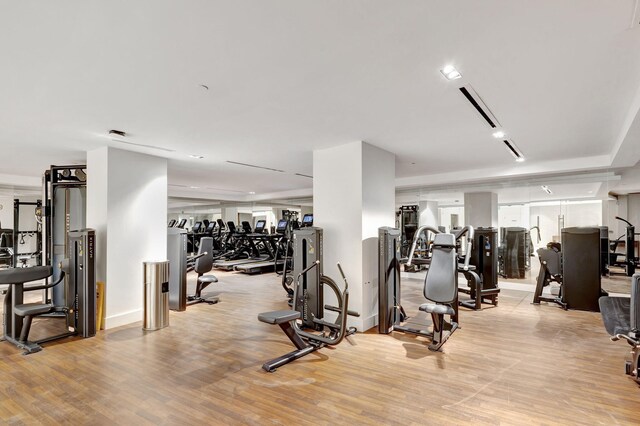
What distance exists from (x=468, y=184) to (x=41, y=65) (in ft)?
23.6

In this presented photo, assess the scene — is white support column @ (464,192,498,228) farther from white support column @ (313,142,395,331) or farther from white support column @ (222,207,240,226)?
white support column @ (222,207,240,226)

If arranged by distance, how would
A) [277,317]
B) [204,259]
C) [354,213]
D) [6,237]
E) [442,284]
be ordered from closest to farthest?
[277,317]
[442,284]
[354,213]
[204,259]
[6,237]

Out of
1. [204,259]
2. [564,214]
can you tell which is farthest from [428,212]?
[204,259]

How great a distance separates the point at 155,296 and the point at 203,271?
2029 millimetres

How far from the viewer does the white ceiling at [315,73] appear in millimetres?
1746

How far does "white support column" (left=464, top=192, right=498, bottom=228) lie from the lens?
7.55 meters

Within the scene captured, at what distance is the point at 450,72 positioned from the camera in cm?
242

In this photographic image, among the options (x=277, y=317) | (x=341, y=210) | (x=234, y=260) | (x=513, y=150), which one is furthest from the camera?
(x=234, y=260)

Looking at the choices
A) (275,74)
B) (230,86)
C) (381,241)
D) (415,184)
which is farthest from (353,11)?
(415,184)

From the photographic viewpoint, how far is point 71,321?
169 inches

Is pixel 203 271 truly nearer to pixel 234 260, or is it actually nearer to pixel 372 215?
pixel 372 215

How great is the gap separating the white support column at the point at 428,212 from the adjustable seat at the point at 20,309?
7.83 meters

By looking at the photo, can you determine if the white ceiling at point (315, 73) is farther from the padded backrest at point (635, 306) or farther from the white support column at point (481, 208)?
the white support column at point (481, 208)

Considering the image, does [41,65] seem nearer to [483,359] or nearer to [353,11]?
[353,11]
